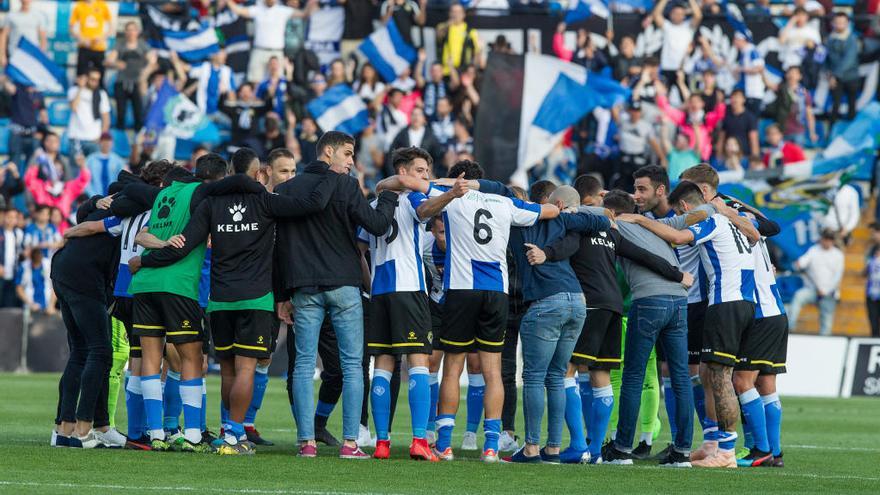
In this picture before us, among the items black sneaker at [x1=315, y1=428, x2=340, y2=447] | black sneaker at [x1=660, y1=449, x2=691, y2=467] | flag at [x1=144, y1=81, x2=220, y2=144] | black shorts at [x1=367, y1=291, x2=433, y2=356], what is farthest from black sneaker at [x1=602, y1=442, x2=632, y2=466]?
flag at [x1=144, y1=81, x2=220, y2=144]

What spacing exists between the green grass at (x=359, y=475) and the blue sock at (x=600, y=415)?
16.2 inches

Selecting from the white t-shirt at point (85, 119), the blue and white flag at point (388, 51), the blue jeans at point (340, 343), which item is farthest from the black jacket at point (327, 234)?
the blue and white flag at point (388, 51)

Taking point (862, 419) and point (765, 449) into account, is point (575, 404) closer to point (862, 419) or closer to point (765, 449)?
point (765, 449)

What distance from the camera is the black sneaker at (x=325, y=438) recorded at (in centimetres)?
1418

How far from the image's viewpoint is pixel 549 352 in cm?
1232

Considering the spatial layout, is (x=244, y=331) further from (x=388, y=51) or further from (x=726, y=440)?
(x=388, y=51)

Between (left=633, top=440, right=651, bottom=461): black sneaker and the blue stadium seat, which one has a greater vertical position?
the blue stadium seat

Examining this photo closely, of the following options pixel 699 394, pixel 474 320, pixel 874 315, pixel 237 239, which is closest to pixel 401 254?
pixel 474 320

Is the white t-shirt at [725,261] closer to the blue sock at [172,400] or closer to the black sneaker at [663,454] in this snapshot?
the black sneaker at [663,454]

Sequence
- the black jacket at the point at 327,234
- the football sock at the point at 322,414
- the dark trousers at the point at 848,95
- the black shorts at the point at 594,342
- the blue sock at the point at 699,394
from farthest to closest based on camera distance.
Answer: the dark trousers at the point at 848,95, the football sock at the point at 322,414, the blue sock at the point at 699,394, the black shorts at the point at 594,342, the black jacket at the point at 327,234

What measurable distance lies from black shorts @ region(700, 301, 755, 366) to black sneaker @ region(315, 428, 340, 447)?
143 inches

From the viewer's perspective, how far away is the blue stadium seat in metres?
29.2

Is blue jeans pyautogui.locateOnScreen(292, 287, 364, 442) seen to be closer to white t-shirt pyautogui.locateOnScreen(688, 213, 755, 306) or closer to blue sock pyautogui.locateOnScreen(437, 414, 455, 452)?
blue sock pyautogui.locateOnScreen(437, 414, 455, 452)

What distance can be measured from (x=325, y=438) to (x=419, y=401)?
7.84 ft
